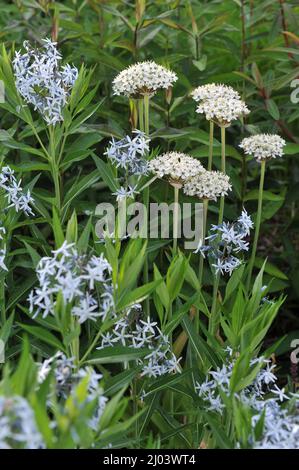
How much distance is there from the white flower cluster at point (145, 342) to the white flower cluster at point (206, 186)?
450 mm

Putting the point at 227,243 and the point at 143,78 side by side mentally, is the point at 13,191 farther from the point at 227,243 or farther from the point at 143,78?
the point at 227,243

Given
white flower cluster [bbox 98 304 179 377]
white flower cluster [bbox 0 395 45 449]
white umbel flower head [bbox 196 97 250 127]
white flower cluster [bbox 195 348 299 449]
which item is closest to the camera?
white flower cluster [bbox 0 395 45 449]

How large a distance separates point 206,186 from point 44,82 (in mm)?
608

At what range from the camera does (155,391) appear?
8.61 ft

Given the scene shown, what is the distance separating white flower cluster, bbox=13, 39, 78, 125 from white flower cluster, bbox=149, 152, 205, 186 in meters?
0.34

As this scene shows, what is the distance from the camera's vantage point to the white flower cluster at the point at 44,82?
2703 mm

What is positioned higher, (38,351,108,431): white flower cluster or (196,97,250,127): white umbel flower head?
(196,97,250,127): white umbel flower head

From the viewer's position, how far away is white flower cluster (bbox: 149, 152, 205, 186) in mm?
2709

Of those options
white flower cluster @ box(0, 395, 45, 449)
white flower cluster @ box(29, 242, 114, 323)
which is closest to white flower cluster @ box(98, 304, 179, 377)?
white flower cluster @ box(29, 242, 114, 323)

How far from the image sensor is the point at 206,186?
2799 millimetres

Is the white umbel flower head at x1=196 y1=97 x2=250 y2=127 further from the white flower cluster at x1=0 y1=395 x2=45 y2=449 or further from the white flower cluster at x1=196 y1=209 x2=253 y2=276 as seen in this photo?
the white flower cluster at x1=0 y1=395 x2=45 y2=449

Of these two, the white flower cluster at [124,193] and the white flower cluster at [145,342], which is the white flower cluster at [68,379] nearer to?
the white flower cluster at [145,342]

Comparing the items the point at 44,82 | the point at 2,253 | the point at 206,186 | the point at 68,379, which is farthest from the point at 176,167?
the point at 68,379
